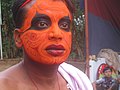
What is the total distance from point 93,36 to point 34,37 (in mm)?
3128

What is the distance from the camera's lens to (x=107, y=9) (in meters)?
4.45

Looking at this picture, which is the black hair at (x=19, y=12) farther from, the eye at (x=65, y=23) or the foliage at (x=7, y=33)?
the foliage at (x=7, y=33)

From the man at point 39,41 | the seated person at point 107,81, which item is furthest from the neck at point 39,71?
the seated person at point 107,81

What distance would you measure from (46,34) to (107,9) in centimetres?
337

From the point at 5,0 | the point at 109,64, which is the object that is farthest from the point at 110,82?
the point at 5,0

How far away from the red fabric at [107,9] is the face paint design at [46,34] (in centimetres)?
304

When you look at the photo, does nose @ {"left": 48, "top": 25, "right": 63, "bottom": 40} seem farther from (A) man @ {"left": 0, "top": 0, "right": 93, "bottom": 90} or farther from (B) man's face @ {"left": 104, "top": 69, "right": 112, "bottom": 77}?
(B) man's face @ {"left": 104, "top": 69, "right": 112, "bottom": 77}

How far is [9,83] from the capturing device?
1.20 metres

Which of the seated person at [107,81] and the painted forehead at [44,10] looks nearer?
the painted forehead at [44,10]

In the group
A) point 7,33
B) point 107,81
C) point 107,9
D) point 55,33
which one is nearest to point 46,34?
point 55,33

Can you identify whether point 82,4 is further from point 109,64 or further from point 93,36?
point 109,64

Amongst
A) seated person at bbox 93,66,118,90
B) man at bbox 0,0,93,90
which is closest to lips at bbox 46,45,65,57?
man at bbox 0,0,93,90

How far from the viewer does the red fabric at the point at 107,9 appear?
4.26m

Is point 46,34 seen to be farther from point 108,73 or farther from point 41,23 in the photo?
point 108,73
